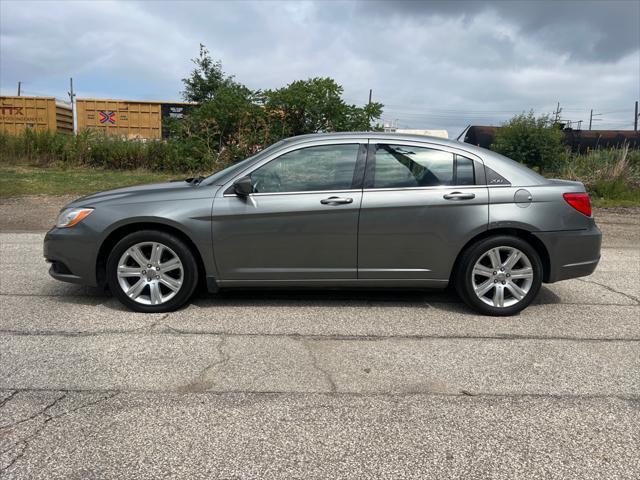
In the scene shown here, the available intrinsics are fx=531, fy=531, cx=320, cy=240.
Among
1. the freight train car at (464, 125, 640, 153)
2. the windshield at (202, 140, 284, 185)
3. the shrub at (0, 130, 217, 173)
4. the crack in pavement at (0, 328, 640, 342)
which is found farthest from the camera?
the freight train car at (464, 125, 640, 153)

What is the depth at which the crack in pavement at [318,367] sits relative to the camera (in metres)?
3.43

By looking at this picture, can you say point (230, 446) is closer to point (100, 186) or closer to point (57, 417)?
point (57, 417)

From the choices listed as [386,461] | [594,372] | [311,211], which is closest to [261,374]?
[386,461]

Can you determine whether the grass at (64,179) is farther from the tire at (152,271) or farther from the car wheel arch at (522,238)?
the car wheel arch at (522,238)

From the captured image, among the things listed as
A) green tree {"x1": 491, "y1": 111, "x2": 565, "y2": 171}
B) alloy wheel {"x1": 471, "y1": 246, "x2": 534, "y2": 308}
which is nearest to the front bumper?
alloy wheel {"x1": 471, "y1": 246, "x2": 534, "y2": 308}

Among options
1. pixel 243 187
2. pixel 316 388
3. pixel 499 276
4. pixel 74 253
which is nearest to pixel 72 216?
pixel 74 253

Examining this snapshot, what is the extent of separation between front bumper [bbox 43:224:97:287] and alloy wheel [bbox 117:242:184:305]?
0.27 m

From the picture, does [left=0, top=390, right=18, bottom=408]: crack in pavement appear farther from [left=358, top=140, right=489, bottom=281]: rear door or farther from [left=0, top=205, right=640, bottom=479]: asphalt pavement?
[left=358, top=140, right=489, bottom=281]: rear door

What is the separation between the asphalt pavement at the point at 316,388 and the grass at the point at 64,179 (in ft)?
26.9

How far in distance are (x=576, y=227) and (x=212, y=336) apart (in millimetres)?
3367

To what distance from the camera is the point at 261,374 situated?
11.8 ft

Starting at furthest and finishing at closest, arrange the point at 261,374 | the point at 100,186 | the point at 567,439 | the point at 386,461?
the point at 100,186 → the point at 261,374 → the point at 567,439 → the point at 386,461

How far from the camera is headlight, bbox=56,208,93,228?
15.5 feet

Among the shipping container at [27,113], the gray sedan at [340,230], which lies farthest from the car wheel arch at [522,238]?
the shipping container at [27,113]
